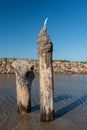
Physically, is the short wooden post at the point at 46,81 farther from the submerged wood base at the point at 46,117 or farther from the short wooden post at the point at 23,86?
the short wooden post at the point at 23,86

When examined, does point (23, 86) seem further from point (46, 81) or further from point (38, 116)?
point (46, 81)

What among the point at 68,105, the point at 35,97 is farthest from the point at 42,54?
the point at 35,97

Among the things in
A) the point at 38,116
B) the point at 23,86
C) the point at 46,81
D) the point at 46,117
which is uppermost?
the point at 46,81

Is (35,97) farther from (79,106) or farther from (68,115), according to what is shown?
(68,115)

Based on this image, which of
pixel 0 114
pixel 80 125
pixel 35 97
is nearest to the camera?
pixel 80 125

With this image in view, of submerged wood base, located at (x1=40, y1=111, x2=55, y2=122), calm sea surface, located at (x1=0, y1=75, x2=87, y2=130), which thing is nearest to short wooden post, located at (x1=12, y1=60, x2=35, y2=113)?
calm sea surface, located at (x1=0, y1=75, x2=87, y2=130)

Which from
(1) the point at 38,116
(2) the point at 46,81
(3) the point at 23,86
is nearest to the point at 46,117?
(1) the point at 38,116

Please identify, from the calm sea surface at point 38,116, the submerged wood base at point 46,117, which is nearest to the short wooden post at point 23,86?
the calm sea surface at point 38,116

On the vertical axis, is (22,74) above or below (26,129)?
above

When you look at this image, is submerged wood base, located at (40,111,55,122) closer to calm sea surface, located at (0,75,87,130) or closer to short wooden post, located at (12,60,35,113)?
calm sea surface, located at (0,75,87,130)

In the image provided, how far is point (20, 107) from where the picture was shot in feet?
39.8

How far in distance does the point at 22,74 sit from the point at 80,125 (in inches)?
131

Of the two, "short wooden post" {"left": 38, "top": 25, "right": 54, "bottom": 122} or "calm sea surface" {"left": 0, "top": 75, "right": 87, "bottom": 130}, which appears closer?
"calm sea surface" {"left": 0, "top": 75, "right": 87, "bottom": 130}

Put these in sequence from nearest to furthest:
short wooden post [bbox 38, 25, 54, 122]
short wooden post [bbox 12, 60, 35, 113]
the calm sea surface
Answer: the calm sea surface < short wooden post [bbox 38, 25, 54, 122] < short wooden post [bbox 12, 60, 35, 113]
